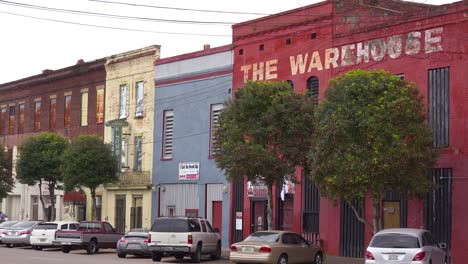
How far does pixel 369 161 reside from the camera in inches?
1053

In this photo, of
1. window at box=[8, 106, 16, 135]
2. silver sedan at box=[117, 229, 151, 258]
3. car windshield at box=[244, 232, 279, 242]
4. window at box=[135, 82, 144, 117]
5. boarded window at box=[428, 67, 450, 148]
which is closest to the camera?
car windshield at box=[244, 232, 279, 242]

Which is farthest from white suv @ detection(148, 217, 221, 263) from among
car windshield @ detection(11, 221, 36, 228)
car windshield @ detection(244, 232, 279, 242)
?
car windshield @ detection(11, 221, 36, 228)

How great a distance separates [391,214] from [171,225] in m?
8.41

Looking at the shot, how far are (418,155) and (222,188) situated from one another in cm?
1536

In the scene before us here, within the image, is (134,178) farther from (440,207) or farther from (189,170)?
(440,207)

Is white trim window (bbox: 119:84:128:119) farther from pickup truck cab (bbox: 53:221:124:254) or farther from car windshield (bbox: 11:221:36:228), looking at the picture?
pickup truck cab (bbox: 53:221:124:254)

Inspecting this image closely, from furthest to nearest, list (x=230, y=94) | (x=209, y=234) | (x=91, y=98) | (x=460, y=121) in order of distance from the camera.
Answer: (x=91, y=98), (x=230, y=94), (x=209, y=234), (x=460, y=121)

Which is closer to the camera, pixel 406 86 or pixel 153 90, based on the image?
pixel 406 86

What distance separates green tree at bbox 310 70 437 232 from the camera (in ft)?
88.2

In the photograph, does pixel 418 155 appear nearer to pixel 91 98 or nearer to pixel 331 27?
pixel 331 27

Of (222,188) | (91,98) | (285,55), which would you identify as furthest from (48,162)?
(285,55)

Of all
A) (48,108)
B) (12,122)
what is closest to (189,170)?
(48,108)

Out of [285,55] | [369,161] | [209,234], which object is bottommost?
[209,234]

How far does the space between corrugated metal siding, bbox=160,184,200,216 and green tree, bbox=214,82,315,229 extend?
11.1 metres
